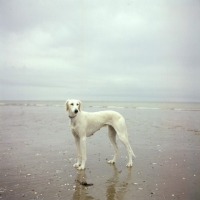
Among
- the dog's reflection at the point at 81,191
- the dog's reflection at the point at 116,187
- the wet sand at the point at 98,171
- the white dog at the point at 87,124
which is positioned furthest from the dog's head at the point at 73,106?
the dog's reflection at the point at 116,187

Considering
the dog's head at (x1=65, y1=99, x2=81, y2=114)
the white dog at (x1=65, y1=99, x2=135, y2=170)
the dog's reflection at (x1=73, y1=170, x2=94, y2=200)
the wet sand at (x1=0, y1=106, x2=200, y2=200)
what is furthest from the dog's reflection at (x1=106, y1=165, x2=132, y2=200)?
the dog's head at (x1=65, y1=99, x2=81, y2=114)

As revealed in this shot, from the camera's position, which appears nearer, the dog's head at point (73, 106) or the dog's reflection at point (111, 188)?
the dog's reflection at point (111, 188)

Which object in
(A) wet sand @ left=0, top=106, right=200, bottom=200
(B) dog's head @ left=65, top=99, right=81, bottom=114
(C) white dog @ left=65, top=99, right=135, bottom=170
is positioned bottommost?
(A) wet sand @ left=0, top=106, right=200, bottom=200

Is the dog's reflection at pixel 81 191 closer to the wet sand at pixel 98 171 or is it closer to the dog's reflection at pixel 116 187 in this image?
the wet sand at pixel 98 171

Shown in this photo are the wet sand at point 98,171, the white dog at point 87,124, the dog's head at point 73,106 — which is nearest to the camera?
the wet sand at point 98,171

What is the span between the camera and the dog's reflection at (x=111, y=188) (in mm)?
4301

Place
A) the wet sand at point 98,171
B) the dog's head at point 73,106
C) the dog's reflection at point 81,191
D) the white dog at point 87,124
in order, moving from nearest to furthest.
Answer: the dog's reflection at point 81,191, the wet sand at point 98,171, the dog's head at point 73,106, the white dog at point 87,124

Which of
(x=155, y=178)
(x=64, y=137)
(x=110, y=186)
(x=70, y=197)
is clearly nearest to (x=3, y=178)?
(x=70, y=197)

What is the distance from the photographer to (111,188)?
15.6 feet

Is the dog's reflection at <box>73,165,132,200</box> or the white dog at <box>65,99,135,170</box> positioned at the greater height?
the white dog at <box>65,99,135,170</box>

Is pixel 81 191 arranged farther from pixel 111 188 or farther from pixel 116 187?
pixel 116 187

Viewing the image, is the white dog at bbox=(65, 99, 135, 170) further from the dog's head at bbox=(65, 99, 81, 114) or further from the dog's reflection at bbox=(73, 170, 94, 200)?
the dog's reflection at bbox=(73, 170, 94, 200)

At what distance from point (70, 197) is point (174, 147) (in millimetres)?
5539

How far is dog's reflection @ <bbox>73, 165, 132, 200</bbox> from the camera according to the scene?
4.30 metres
